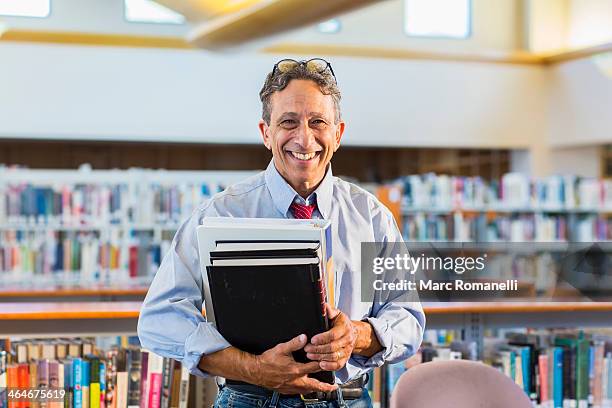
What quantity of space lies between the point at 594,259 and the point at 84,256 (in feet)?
13.8

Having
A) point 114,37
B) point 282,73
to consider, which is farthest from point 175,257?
point 114,37

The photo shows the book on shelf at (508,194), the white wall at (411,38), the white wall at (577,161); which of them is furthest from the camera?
the white wall at (577,161)

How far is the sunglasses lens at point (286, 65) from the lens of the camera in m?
1.76

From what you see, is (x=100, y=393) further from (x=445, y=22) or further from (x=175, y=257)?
(x=445, y=22)

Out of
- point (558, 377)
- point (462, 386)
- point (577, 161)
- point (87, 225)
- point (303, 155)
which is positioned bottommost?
point (558, 377)

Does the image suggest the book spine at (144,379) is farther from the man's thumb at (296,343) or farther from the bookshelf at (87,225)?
the bookshelf at (87,225)

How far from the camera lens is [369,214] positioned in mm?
1872

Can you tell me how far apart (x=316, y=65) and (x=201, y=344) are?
600mm

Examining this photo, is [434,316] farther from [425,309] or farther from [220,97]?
[220,97]

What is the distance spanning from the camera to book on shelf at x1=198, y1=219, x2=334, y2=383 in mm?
1610

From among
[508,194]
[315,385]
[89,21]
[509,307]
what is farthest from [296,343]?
[89,21]

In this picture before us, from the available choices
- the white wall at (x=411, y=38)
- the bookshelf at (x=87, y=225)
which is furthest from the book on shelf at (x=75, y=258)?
the white wall at (x=411, y=38)

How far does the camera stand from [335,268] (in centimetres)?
181

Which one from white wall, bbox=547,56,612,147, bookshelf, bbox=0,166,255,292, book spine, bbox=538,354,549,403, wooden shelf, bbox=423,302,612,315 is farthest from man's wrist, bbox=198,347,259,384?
white wall, bbox=547,56,612,147
